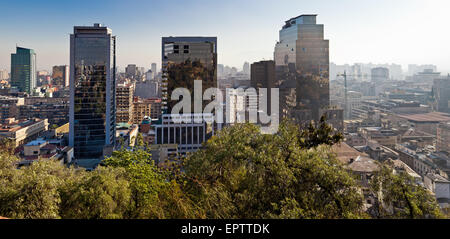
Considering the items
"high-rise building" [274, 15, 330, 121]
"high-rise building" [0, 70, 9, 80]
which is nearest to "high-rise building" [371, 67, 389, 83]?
"high-rise building" [274, 15, 330, 121]

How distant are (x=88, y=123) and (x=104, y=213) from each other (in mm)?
22477

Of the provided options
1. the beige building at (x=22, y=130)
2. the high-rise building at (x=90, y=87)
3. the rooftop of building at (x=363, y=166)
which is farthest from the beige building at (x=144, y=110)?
the rooftop of building at (x=363, y=166)

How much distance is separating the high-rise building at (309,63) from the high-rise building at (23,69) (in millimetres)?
31167

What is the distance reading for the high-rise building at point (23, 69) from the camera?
31992 mm

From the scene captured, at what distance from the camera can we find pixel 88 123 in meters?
22.3

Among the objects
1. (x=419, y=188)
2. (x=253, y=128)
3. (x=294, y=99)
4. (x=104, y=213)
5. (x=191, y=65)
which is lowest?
(x=104, y=213)

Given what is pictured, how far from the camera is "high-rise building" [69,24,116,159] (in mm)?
21484

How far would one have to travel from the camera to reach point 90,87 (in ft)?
71.3

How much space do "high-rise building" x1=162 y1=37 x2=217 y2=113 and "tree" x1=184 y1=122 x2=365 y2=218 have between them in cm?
1923

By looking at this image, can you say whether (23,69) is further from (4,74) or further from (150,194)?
(150,194)

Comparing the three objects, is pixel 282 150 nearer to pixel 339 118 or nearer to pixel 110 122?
pixel 339 118

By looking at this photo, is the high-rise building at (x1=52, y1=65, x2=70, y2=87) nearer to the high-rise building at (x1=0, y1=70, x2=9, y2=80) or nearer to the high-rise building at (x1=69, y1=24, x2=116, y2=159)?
the high-rise building at (x1=0, y1=70, x2=9, y2=80)

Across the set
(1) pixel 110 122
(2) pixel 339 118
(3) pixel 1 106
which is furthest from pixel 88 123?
(2) pixel 339 118

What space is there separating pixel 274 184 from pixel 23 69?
143 feet
